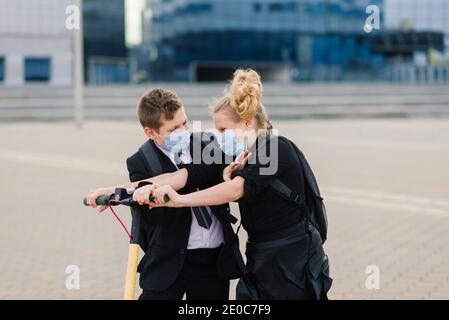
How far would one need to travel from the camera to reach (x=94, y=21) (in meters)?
66.1

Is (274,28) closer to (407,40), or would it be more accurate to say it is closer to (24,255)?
(407,40)

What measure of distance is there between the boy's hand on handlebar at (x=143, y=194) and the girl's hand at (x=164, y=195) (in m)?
0.02

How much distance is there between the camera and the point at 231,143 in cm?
307

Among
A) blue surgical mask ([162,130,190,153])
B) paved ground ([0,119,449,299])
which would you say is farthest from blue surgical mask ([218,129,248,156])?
paved ground ([0,119,449,299])

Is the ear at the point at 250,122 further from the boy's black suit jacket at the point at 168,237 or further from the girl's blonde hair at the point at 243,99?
the boy's black suit jacket at the point at 168,237

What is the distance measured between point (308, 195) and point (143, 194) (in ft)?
2.48

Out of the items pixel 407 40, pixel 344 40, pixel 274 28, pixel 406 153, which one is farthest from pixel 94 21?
pixel 406 153

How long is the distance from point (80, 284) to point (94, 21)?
62.1 meters

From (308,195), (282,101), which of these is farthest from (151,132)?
(282,101)

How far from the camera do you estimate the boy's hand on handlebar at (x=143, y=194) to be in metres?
2.89

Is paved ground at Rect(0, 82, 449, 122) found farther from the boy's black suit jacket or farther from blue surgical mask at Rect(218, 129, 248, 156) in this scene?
blue surgical mask at Rect(218, 129, 248, 156)

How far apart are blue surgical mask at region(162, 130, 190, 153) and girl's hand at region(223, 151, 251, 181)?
207 mm

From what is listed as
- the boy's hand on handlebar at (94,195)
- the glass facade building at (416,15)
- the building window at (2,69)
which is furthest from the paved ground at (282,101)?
the glass facade building at (416,15)

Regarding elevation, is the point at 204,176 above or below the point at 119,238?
above
